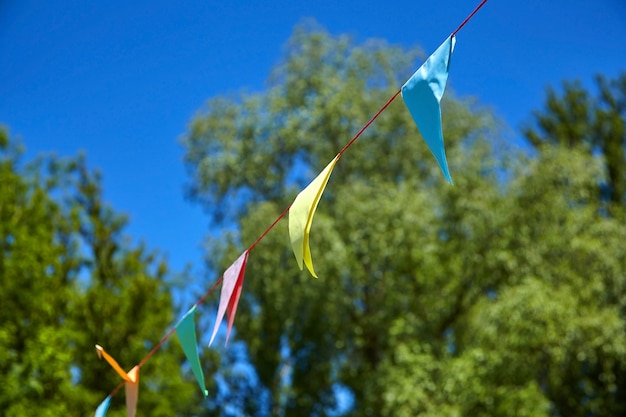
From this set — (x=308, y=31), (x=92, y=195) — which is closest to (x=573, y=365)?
(x=308, y=31)

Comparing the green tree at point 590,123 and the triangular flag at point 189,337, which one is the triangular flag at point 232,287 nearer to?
the triangular flag at point 189,337

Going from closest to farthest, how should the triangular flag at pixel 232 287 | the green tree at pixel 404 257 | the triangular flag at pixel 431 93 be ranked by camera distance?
1. the triangular flag at pixel 431 93
2. the triangular flag at pixel 232 287
3. the green tree at pixel 404 257

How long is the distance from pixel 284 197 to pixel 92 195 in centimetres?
332

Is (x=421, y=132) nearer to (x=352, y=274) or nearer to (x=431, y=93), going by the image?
(x=431, y=93)

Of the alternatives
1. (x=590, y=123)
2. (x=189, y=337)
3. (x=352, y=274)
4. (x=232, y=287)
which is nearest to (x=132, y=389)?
(x=189, y=337)

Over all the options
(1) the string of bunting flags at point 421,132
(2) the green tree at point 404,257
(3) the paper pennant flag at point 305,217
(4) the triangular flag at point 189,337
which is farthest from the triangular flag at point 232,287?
(2) the green tree at point 404,257

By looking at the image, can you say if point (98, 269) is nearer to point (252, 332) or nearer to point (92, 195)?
point (92, 195)

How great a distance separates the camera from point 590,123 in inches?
628

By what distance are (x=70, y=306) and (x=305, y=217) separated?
9.23 m

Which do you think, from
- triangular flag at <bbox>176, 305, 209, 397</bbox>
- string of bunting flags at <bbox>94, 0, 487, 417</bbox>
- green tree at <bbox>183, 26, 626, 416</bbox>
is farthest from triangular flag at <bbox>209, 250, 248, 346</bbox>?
green tree at <bbox>183, 26, 626, 416</bbox>

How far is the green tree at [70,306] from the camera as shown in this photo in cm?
1038

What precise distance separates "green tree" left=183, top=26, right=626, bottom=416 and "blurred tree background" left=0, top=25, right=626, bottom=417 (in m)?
0.03

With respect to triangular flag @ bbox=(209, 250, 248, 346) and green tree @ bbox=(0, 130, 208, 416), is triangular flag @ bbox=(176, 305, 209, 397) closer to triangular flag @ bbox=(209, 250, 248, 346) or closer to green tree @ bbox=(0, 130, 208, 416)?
triangular flag @ bbox=(209, 250, 248, 346)

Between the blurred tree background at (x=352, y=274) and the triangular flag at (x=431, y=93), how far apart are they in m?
7.62
